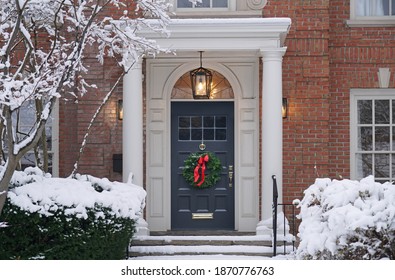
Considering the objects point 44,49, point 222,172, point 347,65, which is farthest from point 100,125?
point 347,65

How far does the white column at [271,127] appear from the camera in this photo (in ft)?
38.2

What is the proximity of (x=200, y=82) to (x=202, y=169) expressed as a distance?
136cm

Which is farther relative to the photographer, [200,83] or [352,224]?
[200,83]

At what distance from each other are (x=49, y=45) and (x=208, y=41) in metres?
2.48

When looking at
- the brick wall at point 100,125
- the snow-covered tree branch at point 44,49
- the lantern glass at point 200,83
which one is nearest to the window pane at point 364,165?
the lantern glass at point 200,83

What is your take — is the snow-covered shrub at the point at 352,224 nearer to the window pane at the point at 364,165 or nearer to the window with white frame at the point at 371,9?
the window pane at the point at 364,165

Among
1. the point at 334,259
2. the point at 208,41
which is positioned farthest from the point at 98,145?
the point at 334,259

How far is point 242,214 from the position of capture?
41.7 ft

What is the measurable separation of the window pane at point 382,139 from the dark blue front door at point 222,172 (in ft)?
7.56

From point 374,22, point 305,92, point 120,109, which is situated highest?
point 374,22

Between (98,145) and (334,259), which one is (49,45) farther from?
(334,259)

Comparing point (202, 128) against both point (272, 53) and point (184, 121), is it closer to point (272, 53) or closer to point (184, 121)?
point (184, 121)

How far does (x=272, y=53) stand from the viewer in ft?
38.2

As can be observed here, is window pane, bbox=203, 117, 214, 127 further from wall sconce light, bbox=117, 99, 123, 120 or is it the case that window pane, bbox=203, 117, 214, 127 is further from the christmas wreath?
wall sconce light, bbox=117, 99, 123, 120
